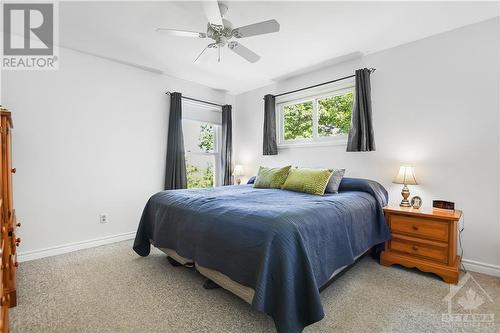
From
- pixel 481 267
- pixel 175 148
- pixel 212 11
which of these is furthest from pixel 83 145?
pixel 481 267

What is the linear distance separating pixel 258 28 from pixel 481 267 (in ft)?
10.1

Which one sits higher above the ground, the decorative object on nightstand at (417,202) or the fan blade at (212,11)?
the fan blade at (212,11)

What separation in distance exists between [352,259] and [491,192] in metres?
1.60

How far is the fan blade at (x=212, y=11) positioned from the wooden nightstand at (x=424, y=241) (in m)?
Result: 2.41

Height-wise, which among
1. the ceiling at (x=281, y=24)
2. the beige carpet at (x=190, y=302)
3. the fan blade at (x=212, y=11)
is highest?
the ceiling at (x=281, y=24)

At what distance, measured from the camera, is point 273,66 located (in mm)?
3525

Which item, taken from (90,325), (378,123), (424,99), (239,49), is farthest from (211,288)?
(424,99)

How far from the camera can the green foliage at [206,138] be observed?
4500 millimetres

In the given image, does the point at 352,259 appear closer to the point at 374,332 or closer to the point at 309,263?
the point at 374,332

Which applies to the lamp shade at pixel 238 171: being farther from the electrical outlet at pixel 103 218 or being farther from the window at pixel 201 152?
the electrical outlet at pixel 103 218

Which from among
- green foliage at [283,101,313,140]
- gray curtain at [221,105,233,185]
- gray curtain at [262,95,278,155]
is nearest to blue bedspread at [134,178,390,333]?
green foliage at [283,101,313,140]

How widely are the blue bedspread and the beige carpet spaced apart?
286mm

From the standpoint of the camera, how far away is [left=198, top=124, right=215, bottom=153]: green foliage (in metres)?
4.50

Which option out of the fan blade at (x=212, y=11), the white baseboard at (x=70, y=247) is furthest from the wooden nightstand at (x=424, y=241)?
the white baseboard at (x=70, y=247)
